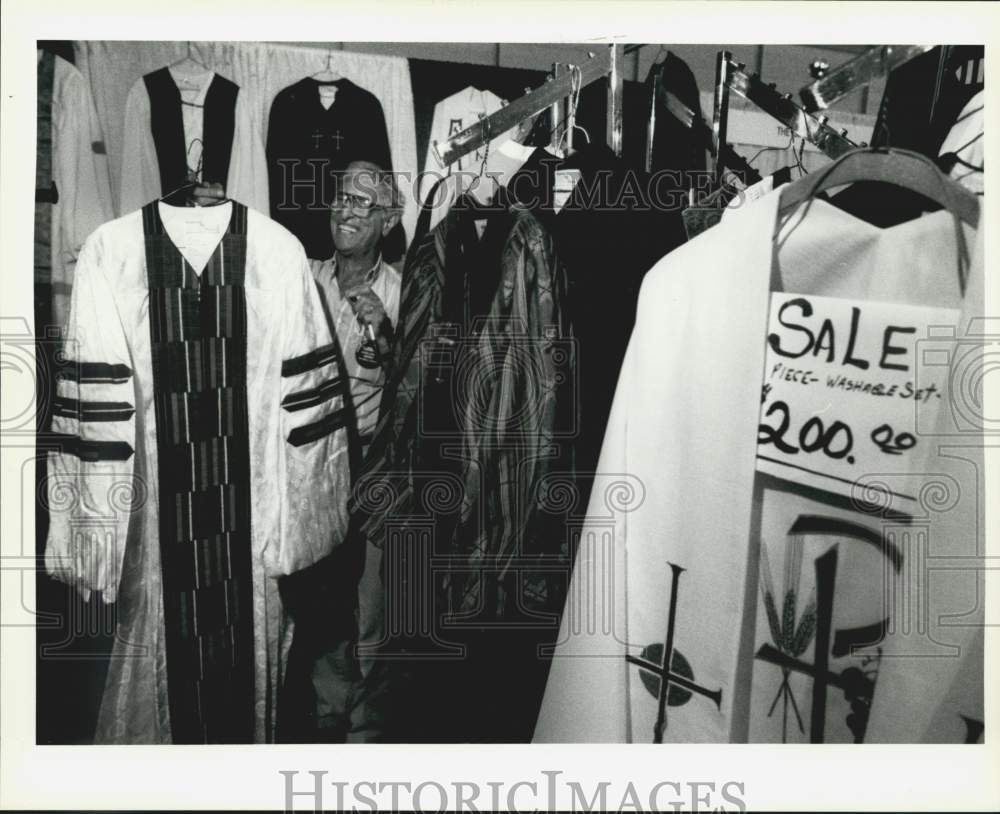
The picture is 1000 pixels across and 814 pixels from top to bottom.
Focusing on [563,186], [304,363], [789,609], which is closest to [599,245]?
[563,186]

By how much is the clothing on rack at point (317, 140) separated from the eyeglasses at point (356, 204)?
0.06 feet

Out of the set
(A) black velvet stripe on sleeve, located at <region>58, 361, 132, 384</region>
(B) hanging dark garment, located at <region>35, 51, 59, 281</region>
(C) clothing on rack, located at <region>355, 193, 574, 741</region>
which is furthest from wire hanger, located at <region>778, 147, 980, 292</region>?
(B) hanging dark garment, located at <region>35, 51, 59, 281</region>

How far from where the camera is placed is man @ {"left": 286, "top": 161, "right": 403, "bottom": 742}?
1.69 m

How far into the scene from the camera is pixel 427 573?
1.71 m

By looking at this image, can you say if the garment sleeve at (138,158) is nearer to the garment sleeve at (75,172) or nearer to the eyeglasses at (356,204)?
the garment sleeve at (75,172)

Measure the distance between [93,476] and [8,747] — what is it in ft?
1.82

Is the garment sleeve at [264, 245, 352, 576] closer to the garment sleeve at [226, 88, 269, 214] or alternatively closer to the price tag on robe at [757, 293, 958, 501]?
the garment sleeve at [226, 88, 269, 214]

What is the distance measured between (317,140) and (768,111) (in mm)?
838

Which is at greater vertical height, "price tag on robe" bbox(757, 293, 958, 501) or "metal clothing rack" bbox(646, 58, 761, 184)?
"metal clothing rack" bbox(646, 58, 761, 184)

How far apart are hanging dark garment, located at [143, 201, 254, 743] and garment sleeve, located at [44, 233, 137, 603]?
7 centimetres

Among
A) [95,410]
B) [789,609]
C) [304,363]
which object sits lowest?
[789,609]

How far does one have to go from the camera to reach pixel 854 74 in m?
1.65

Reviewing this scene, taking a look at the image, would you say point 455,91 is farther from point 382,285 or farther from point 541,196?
point 382,285

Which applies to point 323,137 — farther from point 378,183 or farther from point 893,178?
point 893,178
